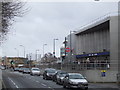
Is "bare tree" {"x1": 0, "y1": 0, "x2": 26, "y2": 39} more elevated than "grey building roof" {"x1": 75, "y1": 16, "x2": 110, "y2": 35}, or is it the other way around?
"grey building roof" {"x1": 75, "y1": 16, "x2": 110, "y2": 35}

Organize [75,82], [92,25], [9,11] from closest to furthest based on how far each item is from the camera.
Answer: [9,11]
[75,82]
[92,25]

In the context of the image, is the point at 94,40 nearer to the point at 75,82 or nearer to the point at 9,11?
the point at 75,82

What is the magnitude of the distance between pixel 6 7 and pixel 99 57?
45340 millimetres

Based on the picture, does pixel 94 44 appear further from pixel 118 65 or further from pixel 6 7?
pixel 6 7

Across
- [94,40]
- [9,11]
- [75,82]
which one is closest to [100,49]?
[94,40]

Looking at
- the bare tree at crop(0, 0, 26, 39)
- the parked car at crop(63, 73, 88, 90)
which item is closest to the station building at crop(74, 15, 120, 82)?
the parked car at crop(63, 73, 88, 90)

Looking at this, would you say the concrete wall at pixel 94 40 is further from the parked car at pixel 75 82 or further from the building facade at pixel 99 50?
the parked car at pixel 75 82

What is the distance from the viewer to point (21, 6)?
1409cm

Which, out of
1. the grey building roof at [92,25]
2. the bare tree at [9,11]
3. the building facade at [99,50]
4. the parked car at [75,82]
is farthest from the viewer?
the grey building roof at [92,25]

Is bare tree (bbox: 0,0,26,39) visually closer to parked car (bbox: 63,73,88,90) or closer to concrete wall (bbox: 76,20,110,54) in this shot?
parked car (bbox: 63,73,88,90)

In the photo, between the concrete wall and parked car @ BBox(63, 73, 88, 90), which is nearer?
parked car @ BBox(63, 73, 88, 90)

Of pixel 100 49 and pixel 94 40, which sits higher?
pixel 94 40

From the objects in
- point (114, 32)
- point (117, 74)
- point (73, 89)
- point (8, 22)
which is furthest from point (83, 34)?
point (8, 22)

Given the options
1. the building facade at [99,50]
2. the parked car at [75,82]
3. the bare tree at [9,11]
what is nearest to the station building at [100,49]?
the building facade at [99,50]
